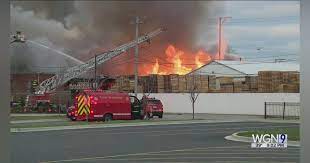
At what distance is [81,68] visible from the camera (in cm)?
4259

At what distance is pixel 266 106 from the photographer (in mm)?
36812

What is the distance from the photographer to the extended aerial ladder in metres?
39.4

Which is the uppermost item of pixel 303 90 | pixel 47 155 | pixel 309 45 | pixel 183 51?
pixel 183 51

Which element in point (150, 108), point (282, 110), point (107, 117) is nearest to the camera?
point (107, 117)

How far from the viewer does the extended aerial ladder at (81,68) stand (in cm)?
3942

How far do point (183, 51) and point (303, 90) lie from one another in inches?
1416

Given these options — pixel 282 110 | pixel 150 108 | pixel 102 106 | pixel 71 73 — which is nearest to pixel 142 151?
pixel 102 106

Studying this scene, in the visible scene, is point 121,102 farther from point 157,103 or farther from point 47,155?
point 47,155

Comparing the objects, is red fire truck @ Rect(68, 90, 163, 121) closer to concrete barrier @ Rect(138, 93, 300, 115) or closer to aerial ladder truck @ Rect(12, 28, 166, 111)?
aerial ladder truck @ Rect(12, 28, 166, 111)

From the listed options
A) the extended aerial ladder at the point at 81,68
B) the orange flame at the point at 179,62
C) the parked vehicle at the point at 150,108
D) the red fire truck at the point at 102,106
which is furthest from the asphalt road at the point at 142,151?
the orange flame at the point at 179,62

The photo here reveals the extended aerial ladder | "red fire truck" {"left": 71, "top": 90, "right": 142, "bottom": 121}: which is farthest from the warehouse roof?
"red fire truck" {"left": 71, "top": 90, "right": 142, "bottom": 121}

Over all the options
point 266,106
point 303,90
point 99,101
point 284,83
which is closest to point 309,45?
point 303,90

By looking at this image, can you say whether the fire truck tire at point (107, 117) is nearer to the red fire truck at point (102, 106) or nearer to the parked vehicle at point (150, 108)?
→ the red fire truck at point (102, 106)

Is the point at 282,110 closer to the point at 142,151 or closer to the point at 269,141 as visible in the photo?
the point at 269,141
